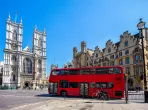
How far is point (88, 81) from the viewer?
878 inches

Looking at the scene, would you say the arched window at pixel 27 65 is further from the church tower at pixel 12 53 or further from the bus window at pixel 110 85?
the bus window at pixel 110 85

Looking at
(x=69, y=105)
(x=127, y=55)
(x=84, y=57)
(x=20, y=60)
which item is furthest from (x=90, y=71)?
(x=20, y=60)

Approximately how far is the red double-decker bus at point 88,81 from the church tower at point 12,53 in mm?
62670

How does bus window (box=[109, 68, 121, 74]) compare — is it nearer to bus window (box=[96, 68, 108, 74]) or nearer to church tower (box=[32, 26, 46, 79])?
bus window (box=[96, 68, 108, 74])

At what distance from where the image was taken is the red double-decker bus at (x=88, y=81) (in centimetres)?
2091


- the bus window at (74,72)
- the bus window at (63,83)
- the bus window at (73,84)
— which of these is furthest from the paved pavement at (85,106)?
the bus window at (63,83)

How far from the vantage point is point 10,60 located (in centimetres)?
8344

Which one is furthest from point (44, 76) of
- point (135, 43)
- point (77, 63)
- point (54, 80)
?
point (54, 80)

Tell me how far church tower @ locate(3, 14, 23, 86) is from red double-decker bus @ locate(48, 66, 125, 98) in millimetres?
62670

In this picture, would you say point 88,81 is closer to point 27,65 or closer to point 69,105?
point 69,105

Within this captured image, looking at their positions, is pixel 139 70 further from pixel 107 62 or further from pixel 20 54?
pixel 20 54

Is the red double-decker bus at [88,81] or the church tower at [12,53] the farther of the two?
the church tower at [12,53]

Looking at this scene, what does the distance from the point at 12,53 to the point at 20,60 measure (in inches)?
200

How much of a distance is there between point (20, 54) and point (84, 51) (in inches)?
1314
